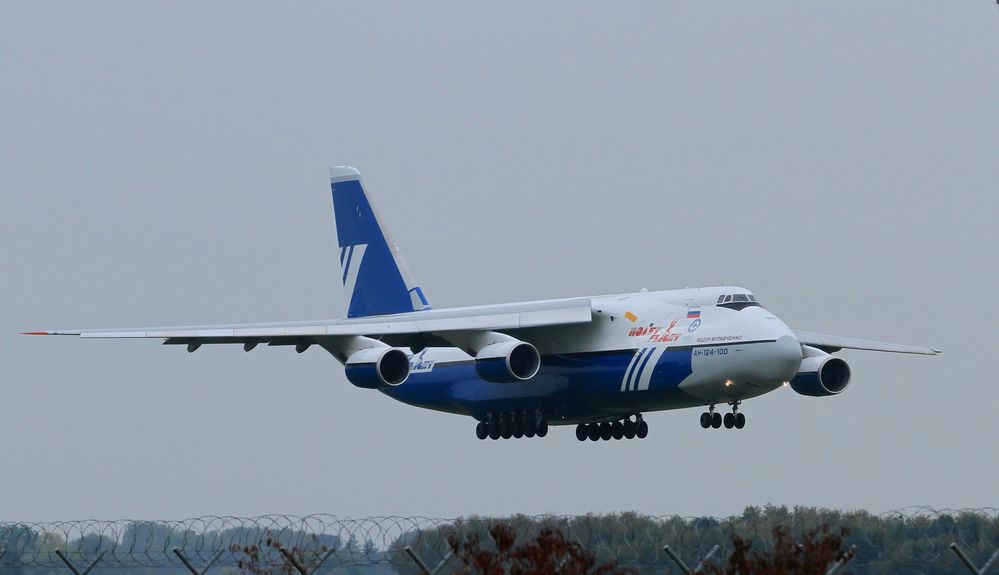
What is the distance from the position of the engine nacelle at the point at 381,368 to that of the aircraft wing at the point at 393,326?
1.27 metres

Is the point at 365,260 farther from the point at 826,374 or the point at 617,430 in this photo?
the point at 826,374

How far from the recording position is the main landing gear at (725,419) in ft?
117

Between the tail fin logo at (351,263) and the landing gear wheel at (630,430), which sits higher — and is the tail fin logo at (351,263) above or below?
above

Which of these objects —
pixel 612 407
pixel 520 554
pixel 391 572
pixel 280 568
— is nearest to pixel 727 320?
pixel 612 407

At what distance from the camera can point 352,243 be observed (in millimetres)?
44281

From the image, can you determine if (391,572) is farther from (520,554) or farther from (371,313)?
(371,313)

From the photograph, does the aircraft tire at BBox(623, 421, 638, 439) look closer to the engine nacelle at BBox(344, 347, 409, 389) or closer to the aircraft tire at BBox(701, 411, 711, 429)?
the aircraft tire at BBox(701, 411, 711, 429)

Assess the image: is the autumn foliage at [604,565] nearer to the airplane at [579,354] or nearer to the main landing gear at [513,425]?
the airplane at [579,354]

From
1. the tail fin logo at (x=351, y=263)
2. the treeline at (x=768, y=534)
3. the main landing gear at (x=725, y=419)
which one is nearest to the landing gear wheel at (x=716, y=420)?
the main landing gear at (x=725, y=419)

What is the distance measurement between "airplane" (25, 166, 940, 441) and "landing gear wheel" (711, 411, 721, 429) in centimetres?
5

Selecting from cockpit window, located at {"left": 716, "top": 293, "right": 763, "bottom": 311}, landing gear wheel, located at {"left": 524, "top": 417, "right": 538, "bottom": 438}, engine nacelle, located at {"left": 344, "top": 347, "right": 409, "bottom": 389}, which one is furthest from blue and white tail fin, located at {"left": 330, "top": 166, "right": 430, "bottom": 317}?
cockpit window, located at {"left": 716, "top": 293, "right": 763, "bottom": 311}

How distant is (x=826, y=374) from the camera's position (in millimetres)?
37031

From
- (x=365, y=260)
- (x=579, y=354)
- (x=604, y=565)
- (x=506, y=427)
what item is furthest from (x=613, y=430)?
(x=604, y=565)

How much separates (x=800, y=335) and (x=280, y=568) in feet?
69.3
